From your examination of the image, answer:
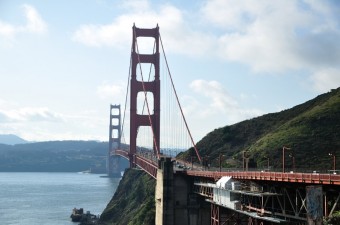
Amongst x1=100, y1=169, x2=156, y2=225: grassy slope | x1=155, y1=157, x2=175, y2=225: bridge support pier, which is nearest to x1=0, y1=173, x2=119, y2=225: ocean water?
x1=100, y1=169, x2=156, y2=225: grassy slope

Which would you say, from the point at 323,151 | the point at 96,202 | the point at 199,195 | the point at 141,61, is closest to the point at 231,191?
the point at 199,195

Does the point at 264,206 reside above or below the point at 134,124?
below

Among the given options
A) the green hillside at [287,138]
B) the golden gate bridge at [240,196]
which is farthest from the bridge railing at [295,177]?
the green hillside at [287,138]

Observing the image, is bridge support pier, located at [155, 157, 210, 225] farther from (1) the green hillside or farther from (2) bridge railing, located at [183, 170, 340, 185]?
(1) the green hillside

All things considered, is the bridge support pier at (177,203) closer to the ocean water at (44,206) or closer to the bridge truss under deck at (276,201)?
the bridge truss under deck at (276,201)

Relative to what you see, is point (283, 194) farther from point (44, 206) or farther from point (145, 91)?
point (44, 206)

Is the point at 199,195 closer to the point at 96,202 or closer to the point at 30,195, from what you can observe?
the point at 96,202

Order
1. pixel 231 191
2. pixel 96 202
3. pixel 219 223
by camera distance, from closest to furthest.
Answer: pixel 231 191 → pixel 219 223 → pixel 96 202
